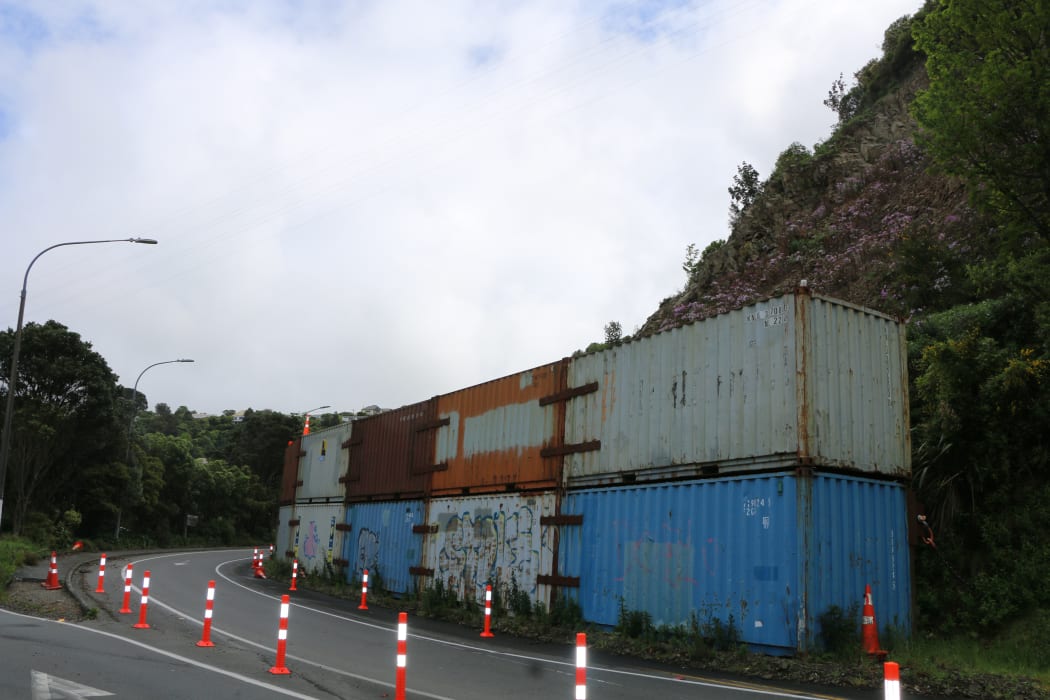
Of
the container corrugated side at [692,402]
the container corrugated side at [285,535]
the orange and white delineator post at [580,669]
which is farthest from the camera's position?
the container corrugated side at [285,535]

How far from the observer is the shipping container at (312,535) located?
2445 centimetres

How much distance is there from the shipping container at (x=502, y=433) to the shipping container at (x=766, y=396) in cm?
192

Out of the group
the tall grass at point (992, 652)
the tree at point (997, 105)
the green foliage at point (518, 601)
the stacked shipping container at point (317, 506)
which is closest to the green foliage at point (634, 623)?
the green foliage at point (518, 601)

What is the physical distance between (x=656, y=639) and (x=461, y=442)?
807 cm

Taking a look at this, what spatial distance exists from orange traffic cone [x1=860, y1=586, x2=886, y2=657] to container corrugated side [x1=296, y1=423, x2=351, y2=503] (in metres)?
17.3

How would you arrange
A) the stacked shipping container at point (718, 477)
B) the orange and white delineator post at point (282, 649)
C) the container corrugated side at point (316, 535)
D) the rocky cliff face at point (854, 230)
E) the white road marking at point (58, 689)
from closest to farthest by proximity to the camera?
the white road marking at point (58, 689)
the orange and white delineator post at point (282, 649)
the stacked shipping container at point (718, 477)
the rocky cliff face at point (854, 230)
the container corrugated side at point (316, 535)

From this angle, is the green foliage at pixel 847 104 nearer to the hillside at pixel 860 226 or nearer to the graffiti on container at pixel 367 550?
the hillside at pixel 860 226

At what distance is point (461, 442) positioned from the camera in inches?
758

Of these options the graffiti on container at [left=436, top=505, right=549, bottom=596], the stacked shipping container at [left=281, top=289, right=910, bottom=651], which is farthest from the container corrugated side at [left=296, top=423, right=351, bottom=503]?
the stacked shipping container at [left=281, top=289, right=910, bottom=651]

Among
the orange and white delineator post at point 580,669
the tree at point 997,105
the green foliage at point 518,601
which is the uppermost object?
the tree at point 997,105

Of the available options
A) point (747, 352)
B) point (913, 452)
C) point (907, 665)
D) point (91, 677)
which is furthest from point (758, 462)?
point (91, 677)

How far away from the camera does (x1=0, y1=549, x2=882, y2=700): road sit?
8227 millimetres

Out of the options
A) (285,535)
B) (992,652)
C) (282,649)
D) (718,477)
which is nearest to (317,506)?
(285,535)

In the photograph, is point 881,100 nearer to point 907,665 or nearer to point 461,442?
point 461,442
